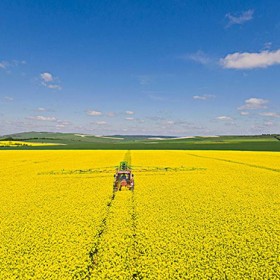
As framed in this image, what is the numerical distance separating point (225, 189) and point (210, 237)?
887cm

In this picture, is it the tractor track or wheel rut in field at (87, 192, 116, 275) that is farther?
wheel rut in field at (87, 192, 116, 275)

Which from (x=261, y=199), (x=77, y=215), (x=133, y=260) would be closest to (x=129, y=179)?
(x=77, y=215)

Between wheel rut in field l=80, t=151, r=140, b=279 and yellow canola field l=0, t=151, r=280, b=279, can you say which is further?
wheel rut in field l=80, t=151, r=140, b=279

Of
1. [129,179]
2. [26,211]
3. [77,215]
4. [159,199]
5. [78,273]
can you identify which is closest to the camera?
[78,273]

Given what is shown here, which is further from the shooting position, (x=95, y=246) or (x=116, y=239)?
(x=116, y=239)

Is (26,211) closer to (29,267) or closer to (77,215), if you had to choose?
(77,215)

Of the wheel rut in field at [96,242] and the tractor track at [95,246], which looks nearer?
the tractor track at [95,246]

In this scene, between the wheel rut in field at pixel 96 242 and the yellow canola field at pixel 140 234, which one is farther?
the wheel rut in field at pixel 96 242

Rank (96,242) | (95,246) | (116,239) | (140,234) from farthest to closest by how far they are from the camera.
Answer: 1. (140,234)
2. (116,239)
3. (96,242)
4. (95,246)

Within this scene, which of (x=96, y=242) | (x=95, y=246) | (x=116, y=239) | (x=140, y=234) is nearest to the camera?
(x=95, y=246)

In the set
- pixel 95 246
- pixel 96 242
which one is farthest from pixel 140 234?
pixel 95 246

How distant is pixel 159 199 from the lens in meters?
14.1

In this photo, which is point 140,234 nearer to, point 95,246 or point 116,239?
point 116,239

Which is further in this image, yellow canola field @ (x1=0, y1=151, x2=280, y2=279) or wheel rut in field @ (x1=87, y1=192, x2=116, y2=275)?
wheel rut in field @ (x1=87, y1=192, x2=116, y2=275)
